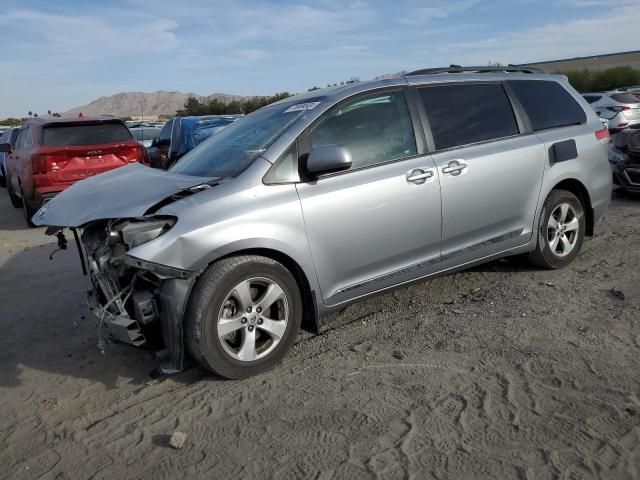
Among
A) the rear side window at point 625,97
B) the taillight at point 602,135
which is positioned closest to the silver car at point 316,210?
the taillight at point 602,135

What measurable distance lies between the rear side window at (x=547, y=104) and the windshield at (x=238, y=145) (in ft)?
7.15

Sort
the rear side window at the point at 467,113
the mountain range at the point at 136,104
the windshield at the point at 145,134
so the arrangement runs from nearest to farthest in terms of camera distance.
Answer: the rear side window at the point at 467,113
the windshield at the point at 145,134
the mountain range at the point at 136,104

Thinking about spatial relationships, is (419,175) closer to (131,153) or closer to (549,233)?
(549,233)

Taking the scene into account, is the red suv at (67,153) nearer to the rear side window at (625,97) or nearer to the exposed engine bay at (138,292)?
the exposed engine bay at (138,292)

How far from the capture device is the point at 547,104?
5078mm

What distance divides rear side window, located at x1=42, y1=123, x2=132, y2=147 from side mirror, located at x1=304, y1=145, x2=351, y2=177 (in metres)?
6.78

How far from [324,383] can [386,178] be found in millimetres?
1490

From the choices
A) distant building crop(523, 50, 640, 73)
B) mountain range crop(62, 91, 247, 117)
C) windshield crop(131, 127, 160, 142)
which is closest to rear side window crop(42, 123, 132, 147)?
windshield crop(131, 127, 160, 142)

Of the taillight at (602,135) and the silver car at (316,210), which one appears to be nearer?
the silver car at (316,210)

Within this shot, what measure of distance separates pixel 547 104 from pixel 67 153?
23.8 ft

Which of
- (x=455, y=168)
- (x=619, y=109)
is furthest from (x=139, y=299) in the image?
(x=619, y=109)

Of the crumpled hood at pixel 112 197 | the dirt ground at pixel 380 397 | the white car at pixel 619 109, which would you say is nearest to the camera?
the dirt ground at pixel 380 397

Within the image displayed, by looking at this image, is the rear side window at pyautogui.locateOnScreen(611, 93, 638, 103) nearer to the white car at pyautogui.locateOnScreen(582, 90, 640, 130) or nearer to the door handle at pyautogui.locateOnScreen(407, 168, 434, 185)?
the white car at pyautogui.locateOnScreen(582, 90, 640, 130)

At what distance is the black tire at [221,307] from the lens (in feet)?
10.8
